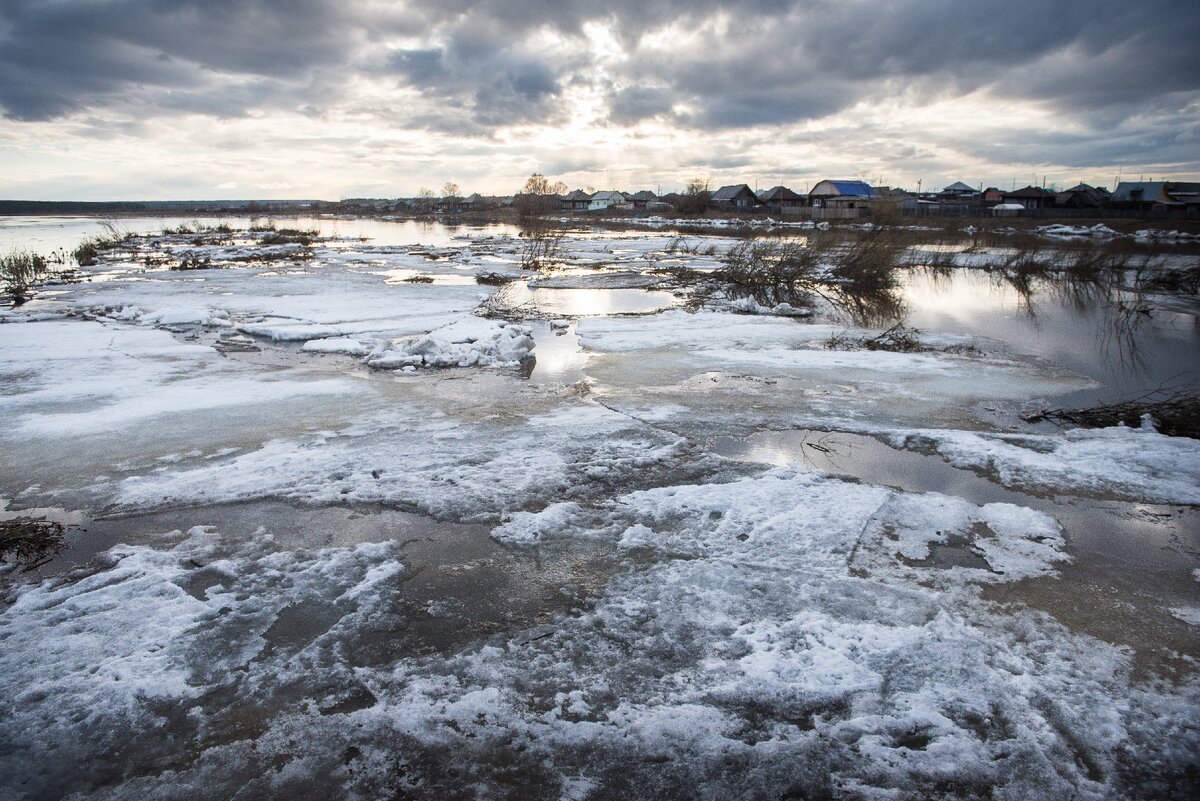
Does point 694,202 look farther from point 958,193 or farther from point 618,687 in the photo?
point 618,687

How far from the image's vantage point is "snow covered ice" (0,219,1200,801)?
2.28 meters

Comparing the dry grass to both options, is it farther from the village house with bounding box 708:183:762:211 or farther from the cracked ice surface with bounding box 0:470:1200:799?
the village house with bounding box 708:183:762:211

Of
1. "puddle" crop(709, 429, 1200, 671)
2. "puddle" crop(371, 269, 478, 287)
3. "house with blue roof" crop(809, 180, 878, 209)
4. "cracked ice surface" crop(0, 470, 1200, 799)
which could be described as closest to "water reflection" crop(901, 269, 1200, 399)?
"puddle" crop(709, 429, 1200, 671)

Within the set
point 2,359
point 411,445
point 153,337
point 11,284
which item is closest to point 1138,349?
point 411,445

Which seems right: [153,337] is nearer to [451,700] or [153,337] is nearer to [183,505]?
[183,505]

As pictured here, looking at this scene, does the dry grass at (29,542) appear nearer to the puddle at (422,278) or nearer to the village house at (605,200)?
the puddle at (422,278)

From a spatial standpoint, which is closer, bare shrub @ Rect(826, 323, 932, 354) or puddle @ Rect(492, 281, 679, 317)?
bare shrub @ Rect(826, 323, 932, 354)

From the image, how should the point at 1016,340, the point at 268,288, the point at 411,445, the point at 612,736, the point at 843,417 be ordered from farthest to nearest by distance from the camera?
the point at 268,288
the point at 1016,340
the point at 843,417
the point at 411,445
the point at 612,736

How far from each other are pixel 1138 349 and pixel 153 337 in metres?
14.9

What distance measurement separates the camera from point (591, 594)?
3229 mm

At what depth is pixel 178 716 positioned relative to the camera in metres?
2.45

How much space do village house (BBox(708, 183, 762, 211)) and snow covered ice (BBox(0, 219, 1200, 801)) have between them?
8277 centimetres

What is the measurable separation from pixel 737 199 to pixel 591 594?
87.8 metres

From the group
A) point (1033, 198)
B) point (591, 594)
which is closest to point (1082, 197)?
point (1033, 198)
